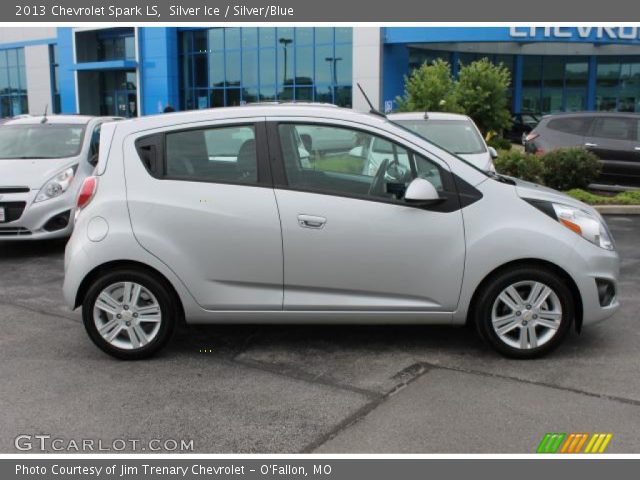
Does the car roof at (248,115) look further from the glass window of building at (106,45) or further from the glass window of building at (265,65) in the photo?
the glass window of building at (106,45)

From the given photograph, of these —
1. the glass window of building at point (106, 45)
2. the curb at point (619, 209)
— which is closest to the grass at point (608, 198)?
the curb at point (619, 209)

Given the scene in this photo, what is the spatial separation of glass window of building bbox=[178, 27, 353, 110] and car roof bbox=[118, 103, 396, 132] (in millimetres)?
27647

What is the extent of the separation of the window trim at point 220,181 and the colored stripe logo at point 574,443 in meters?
2.35

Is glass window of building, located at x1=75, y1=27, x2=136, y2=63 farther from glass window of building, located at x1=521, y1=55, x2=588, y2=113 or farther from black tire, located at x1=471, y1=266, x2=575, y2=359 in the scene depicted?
black tire, located at x1=471, y1=266, x2=575, y2=359

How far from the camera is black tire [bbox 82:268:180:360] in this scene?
4609 millimetres

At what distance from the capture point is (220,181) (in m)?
4.63

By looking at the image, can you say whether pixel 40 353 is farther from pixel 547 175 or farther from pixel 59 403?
pixel 547 175

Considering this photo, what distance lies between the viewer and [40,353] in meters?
4.95

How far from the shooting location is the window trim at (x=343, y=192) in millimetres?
4531

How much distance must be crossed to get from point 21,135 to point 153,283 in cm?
602

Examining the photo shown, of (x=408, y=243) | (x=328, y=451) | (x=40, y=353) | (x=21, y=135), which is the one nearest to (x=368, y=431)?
(x=328, y=451)

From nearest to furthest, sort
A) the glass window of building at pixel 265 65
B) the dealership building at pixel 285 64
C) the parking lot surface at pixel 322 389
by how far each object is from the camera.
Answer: the parking lot surface at pixel 322 389 → the dealership building at pixel 285 64 → the glass window of building at pixel 265 65

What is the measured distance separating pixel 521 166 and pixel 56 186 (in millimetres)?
7533

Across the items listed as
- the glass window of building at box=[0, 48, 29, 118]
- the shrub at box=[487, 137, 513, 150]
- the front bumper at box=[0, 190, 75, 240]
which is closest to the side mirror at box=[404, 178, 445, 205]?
the front bumper at box=[0, 190, 75, 240]
